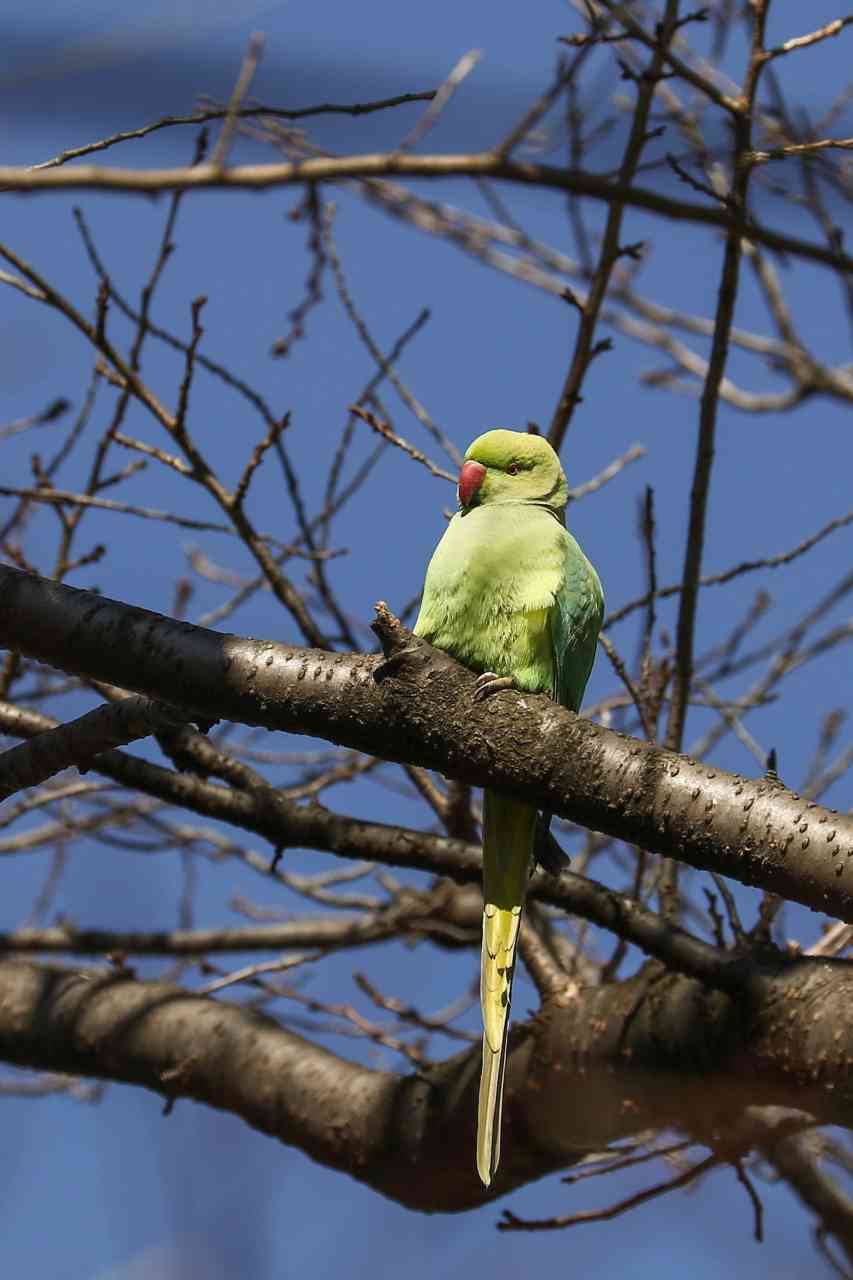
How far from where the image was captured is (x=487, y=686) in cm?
239

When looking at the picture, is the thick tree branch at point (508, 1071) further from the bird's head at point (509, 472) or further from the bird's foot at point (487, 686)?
the bird's head at point (509, 472)

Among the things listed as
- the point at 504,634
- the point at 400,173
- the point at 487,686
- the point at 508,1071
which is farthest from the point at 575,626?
the point at 400,173

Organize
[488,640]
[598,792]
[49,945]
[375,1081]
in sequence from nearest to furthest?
[598,792] → [488,640] → [375,1081] → [49,945]

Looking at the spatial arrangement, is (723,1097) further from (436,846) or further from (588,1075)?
(436,846)

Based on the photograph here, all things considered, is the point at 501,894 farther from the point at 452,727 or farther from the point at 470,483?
the point at 470,483

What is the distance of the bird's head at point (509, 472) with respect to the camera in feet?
11.3

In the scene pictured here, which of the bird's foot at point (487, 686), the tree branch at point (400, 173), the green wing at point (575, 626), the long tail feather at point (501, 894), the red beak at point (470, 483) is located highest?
the red beak at point (470, 483)

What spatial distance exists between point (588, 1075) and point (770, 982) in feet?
1.59

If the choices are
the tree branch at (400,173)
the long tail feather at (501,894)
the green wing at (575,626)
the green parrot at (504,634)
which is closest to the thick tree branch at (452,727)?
the green parrot at (504,634)

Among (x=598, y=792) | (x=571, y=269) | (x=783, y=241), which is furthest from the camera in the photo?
(x=571, y=269)

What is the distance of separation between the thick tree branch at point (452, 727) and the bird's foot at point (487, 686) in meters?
0.02

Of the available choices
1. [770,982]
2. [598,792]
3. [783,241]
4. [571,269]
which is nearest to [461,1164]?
[770,982]

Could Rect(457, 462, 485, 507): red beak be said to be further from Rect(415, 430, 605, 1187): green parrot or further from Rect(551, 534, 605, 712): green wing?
Rect(551, 534, 605, 712): green wing

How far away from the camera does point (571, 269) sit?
20.8 feet
